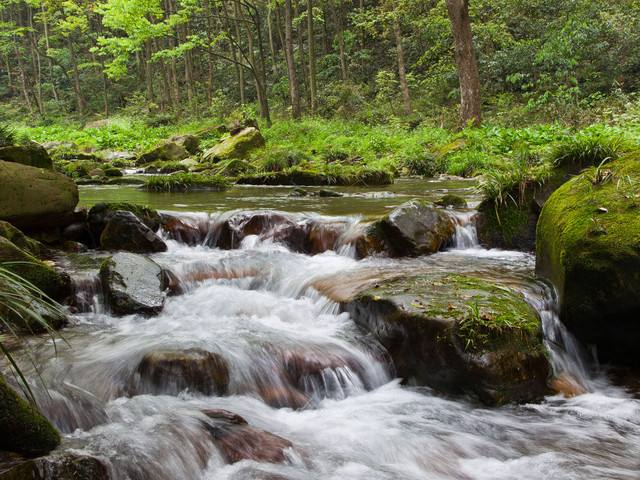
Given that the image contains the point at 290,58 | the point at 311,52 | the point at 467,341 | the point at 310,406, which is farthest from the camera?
the point at 311,52

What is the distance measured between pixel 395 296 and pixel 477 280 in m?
1.04

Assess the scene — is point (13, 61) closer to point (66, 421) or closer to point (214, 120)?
point (214, 120)

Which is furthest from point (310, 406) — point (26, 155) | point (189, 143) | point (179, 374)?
point (189, 143)

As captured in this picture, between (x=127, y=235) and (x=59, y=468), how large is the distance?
19.2ft

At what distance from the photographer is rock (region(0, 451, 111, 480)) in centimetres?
250

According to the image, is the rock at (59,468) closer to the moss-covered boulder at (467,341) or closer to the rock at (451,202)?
the moss-covered boulder at (467,341)

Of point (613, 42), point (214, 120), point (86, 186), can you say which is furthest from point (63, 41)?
point (613, 42)

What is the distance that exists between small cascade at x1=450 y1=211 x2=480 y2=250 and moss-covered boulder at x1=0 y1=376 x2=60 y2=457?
20.5 ft

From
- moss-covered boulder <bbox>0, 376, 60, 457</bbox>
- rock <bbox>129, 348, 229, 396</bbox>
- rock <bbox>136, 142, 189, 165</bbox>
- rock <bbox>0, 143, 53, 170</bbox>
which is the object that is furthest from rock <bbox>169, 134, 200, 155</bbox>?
moss-covered boulder <bbox>0, 376, 60, 457</bbox>

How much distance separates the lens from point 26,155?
8336mm

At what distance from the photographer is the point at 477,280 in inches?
217

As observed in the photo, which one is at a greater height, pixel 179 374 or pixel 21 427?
pixel 21 427

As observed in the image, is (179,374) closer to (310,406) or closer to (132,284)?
(310,406)

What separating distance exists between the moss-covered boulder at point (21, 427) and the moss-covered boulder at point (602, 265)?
171 inches
